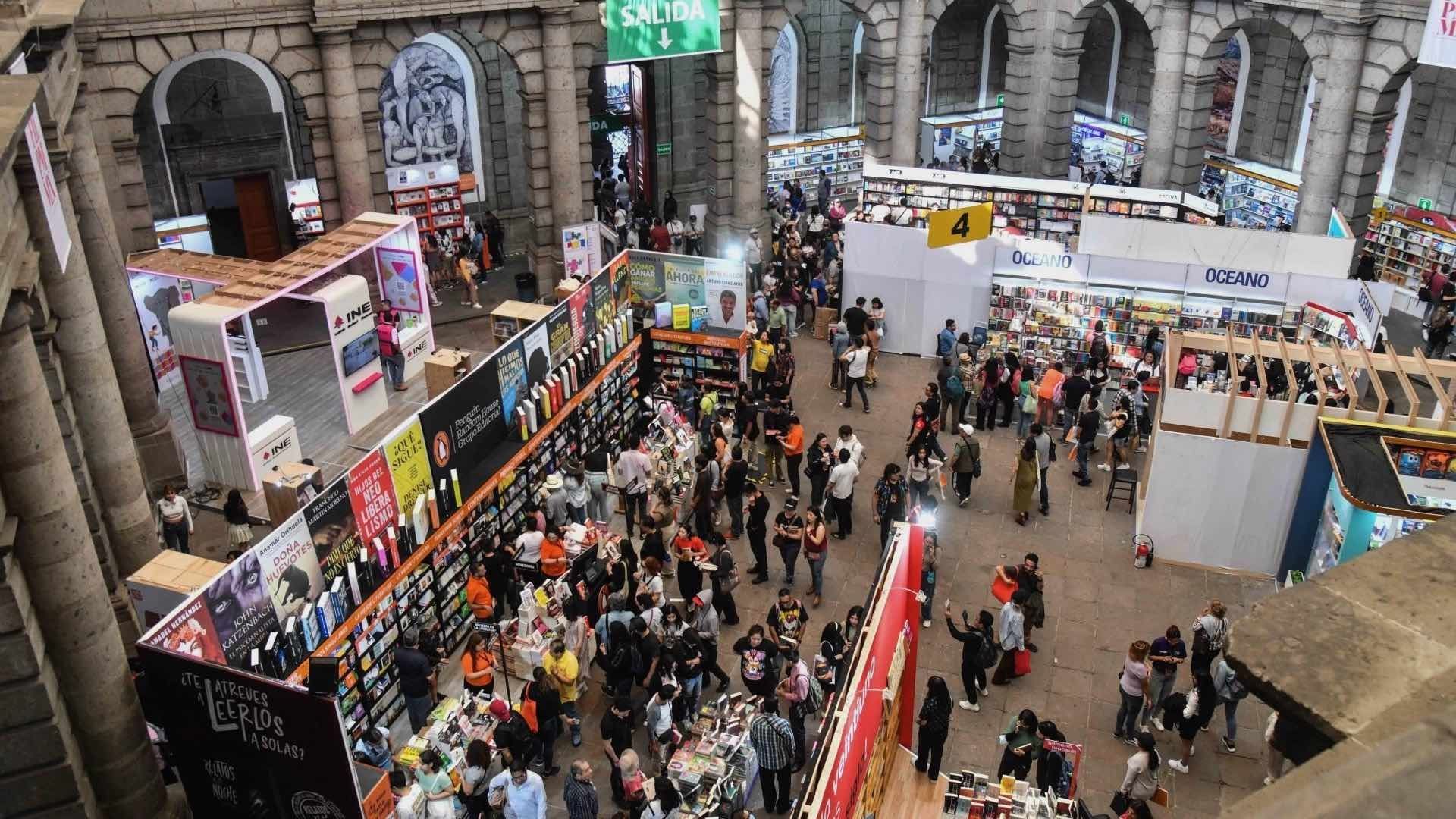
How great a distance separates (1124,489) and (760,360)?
6.55 m

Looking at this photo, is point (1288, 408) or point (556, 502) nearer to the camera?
point (1288, 408)

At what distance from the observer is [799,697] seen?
1370 cm

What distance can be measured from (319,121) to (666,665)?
14.6 m

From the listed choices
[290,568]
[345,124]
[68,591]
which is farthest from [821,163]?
[68,591]

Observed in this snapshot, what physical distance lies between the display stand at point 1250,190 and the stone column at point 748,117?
445 inches

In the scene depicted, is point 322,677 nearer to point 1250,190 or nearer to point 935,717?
point 935,717

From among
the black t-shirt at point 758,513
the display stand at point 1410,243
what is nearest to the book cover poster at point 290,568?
the black t-shirt at point 758,513

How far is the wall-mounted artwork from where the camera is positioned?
92.4 ft

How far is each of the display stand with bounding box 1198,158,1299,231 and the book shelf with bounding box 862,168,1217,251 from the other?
4.07 metres

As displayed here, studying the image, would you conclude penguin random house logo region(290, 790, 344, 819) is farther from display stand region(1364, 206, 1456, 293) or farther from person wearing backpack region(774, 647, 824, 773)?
display stand region(1364, 206, 1456, 293)

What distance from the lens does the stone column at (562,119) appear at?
82.3 ft

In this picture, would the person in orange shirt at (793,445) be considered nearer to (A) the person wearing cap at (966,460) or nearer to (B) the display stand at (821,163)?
(A) the person wearing cap at (966,460)

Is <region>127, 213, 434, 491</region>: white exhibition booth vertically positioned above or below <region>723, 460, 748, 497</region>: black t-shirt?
above

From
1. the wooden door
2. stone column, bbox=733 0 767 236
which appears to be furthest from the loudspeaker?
the wooden door
